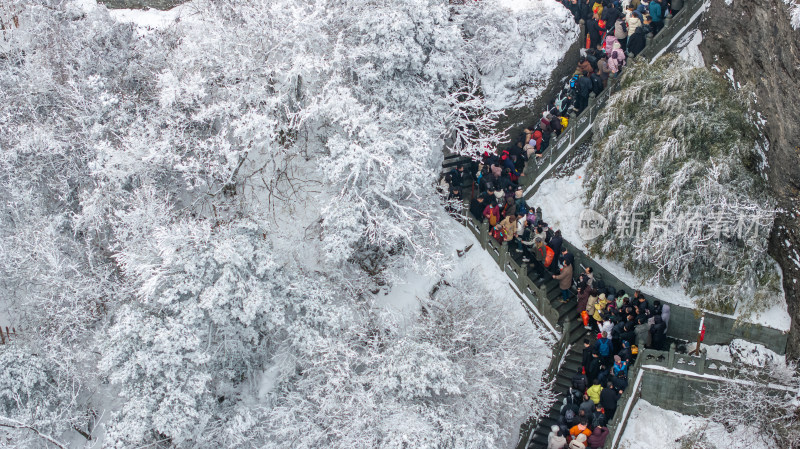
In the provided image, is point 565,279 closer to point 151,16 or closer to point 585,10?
point 585,10

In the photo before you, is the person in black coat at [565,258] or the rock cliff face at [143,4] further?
the rock cliff face at [143,4]

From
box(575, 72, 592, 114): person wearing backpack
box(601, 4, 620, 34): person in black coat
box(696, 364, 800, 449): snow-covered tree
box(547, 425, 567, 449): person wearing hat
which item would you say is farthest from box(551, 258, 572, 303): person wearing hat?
box(601, 4, 620, 34): person in black coat

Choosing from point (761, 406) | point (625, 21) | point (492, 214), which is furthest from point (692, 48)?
point (761, 406)

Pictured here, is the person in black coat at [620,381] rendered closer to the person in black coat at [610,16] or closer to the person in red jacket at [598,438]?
the person in red jacket at [598,438]

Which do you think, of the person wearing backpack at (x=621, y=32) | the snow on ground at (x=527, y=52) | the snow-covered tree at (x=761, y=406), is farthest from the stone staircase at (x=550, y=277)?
the snow-covered tree at (x=761, y=406)

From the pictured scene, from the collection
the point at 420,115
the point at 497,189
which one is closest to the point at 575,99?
the point at 497,189
